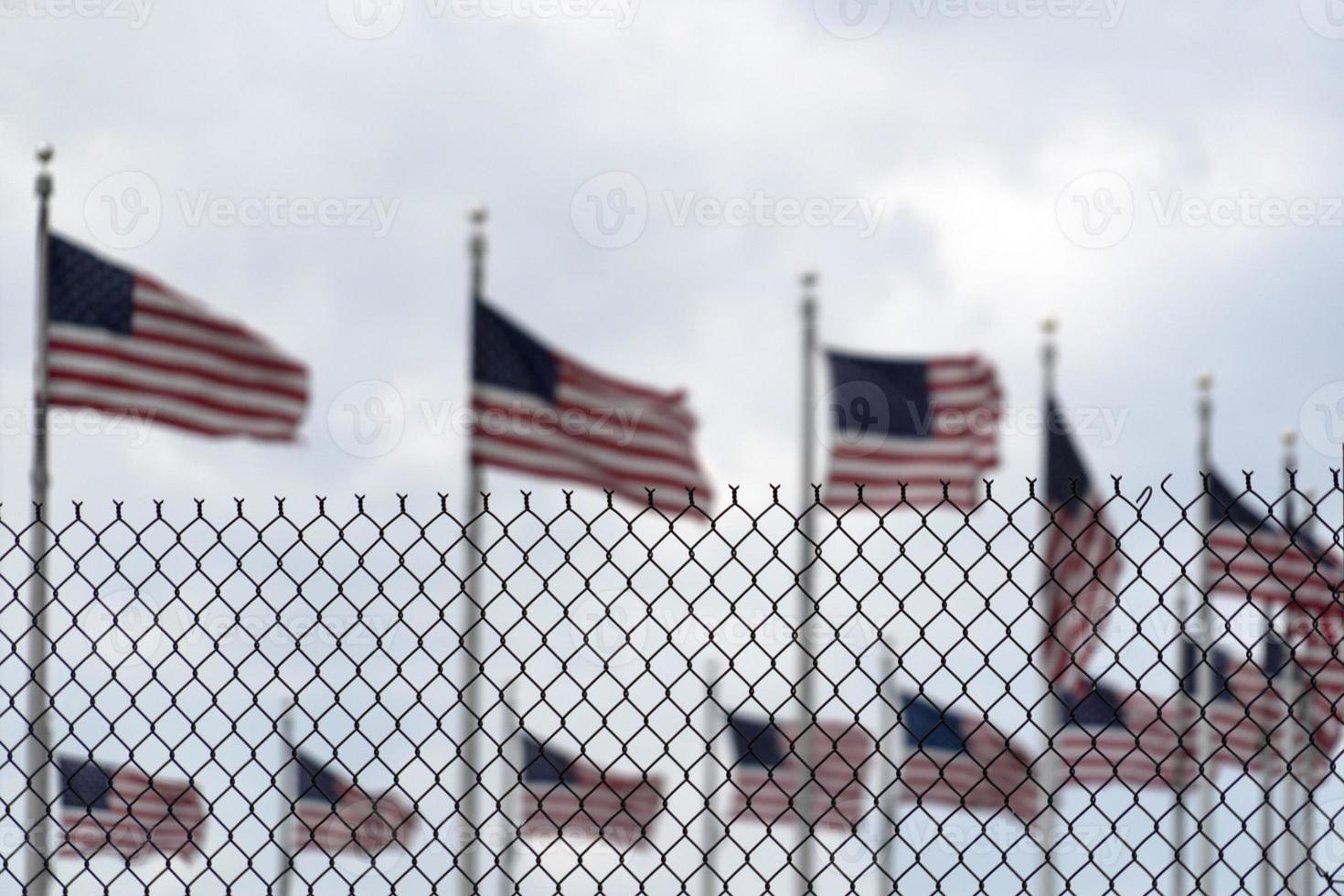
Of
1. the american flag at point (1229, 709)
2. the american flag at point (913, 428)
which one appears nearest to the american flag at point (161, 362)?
the american flag at point (913, 428)

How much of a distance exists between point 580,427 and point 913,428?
112 inches

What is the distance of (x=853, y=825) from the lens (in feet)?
15.1

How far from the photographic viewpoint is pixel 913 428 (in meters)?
16.3

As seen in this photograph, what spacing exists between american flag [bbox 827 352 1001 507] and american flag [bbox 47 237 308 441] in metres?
4.31

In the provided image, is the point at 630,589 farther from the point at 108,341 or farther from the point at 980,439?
the point at 980,439

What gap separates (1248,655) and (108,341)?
1111 centimetres

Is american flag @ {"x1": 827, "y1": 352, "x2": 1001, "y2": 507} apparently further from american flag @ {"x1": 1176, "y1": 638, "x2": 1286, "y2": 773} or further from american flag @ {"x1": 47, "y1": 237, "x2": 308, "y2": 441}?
american flag @ {"x1": 47, "y1": 237, "x2": 308, "y2": 441}

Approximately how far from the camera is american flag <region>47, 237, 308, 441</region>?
14195 millimetres

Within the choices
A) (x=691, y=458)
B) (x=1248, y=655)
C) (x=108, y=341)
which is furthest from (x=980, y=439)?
(x=1248, y=655)

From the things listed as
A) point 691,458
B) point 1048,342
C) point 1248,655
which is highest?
point 1048,342

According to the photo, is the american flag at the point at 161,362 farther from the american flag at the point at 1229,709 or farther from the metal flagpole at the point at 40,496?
the american flag at the point at 1229,709

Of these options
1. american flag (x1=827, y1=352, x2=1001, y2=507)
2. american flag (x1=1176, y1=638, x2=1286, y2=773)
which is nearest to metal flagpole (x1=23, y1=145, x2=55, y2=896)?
american flag (x1=827, y1=352, x2=1001, y2=507)

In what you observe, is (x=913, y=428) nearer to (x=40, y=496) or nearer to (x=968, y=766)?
(x=968, y=766)

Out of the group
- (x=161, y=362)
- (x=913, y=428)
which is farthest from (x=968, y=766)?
(x=161, y=362)
